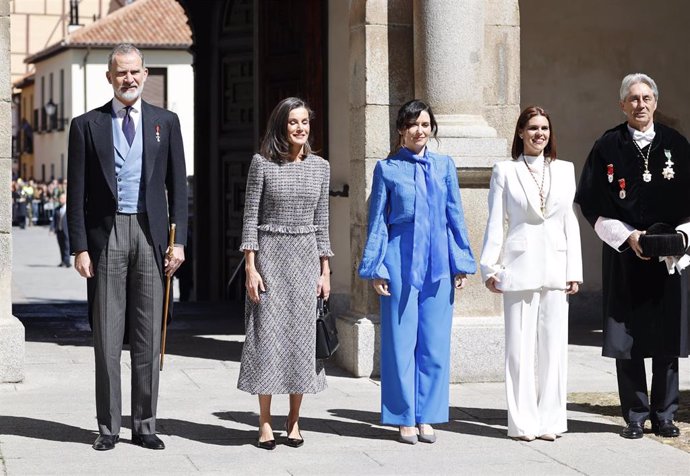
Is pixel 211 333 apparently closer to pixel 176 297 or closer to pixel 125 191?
pixel 125 191

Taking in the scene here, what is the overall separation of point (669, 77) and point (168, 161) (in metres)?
8.06

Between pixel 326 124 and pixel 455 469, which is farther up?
pixel 326 124

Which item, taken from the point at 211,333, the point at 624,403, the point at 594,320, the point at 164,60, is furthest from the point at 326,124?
the point at 164,60

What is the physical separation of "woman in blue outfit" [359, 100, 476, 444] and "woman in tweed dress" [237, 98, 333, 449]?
43 cm

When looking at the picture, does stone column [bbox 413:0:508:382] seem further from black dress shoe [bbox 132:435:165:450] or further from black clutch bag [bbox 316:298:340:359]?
black dress shoe [bbox 132:435:165:450]

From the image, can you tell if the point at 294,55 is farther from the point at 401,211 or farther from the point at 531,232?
the point at 531,232

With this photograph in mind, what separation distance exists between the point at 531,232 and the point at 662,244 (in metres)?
0.68

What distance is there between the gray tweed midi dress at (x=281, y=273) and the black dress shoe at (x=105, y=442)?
0.73 meters

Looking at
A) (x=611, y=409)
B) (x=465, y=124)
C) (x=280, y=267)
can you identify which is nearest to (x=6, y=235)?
(x=280, y=267)

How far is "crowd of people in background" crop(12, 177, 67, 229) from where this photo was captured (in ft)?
176

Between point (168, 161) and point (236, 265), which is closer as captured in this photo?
point (168, 161)

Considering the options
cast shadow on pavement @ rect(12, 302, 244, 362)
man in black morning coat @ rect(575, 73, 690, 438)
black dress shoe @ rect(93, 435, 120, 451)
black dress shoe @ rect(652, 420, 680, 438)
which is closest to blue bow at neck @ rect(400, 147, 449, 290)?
man in black morning coat @ rect(575, 73, 690, 438)

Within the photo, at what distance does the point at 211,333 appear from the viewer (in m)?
13.3

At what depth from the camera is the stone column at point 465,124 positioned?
1016 centimetres
